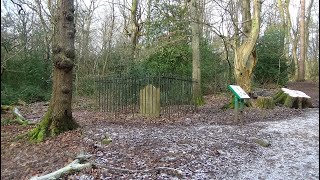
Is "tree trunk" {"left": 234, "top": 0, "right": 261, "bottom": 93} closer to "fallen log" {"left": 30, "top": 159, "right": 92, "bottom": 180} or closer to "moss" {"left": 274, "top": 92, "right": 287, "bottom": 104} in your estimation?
"moss" {"left": 274, "top": 92, "right": 287, "bottom": 104}

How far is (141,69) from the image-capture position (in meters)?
14.0

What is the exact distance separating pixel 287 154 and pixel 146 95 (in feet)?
17.3

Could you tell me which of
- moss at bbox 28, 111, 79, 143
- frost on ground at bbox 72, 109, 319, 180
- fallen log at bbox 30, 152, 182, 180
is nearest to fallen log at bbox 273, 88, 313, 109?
frost on ground at bbox 72, 109, 319, 180

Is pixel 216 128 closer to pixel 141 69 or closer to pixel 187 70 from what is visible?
pixel 141 69

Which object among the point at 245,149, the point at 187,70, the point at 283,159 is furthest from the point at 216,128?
the point at 187,70

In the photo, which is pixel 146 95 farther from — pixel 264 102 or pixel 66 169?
pixel 66 169

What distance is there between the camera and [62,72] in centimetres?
729

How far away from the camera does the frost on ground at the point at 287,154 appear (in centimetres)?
509

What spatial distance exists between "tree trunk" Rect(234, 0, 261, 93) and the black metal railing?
2.09 m

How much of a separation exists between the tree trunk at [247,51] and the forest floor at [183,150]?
3.25 meters

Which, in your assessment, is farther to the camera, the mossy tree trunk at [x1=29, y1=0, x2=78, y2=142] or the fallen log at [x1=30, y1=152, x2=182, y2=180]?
the mossy tree trunk at [x1=29, y1=0, x2=78, y2=142]

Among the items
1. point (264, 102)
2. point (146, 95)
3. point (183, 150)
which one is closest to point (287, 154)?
point (183, 150)

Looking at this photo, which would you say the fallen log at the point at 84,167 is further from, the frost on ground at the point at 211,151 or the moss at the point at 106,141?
the moss at the point at 106,141

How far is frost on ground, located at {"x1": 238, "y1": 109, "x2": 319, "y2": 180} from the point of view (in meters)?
5.09
